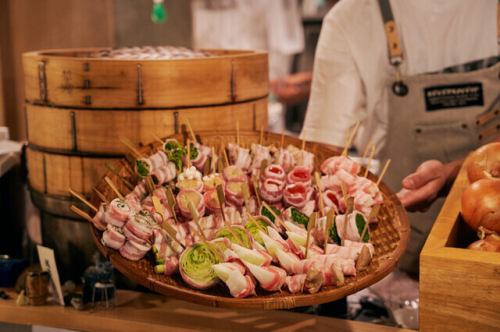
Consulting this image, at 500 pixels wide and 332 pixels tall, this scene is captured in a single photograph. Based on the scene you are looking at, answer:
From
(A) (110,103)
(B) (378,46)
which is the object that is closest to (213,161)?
(A) (110,103)

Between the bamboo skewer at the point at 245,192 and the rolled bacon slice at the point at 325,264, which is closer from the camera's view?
the rolled bacon slice at the point at 325,264

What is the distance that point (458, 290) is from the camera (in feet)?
4.67

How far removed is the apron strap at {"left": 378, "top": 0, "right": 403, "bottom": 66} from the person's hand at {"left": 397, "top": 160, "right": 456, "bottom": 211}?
0.76 meters

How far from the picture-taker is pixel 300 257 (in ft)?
5.07

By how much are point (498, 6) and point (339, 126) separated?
825mm

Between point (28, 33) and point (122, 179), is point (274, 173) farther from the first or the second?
point (28, 33)

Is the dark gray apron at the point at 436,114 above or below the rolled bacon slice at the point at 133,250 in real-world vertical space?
above

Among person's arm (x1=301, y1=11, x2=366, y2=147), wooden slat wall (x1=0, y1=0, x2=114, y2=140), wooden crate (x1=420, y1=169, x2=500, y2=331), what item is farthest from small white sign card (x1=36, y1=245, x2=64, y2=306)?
wooden slat wall (x1=0, y1=0, x2=114, y2=140)

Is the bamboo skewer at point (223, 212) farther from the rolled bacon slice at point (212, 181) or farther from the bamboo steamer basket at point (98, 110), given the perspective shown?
the bamboo steamer basket at point (98, 110)

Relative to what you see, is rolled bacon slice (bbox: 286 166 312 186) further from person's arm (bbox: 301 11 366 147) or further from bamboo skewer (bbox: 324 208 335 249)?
person's arm (bbox: 301 11 366 147)

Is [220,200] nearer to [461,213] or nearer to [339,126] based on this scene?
[461,213]

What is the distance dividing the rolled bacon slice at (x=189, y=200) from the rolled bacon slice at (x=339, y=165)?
0.41 meters

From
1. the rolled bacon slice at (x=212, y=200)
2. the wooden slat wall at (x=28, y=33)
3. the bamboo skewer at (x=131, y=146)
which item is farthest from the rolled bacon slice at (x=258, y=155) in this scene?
the wooden slat wall at (x=28, y=33)

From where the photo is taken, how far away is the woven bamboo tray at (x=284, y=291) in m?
1.37
